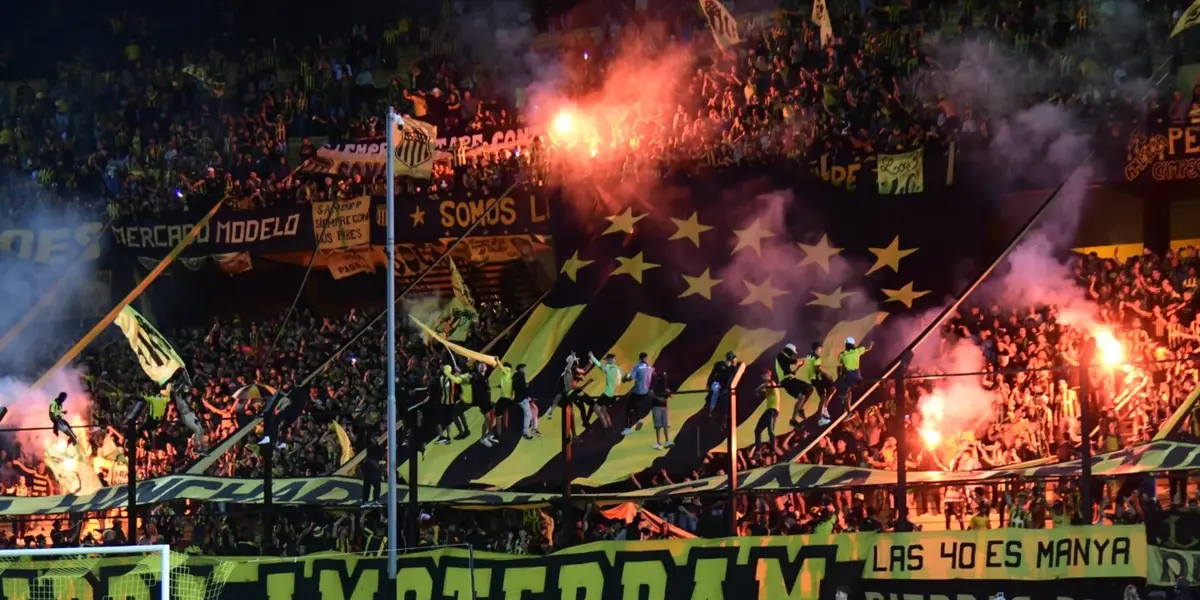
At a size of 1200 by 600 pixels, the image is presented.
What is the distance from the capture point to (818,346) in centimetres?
1844

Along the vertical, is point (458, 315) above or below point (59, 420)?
above

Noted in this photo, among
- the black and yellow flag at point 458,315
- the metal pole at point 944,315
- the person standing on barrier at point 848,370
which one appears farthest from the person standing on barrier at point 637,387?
the black and yellow flag at point 458,315

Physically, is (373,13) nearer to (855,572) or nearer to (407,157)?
(407,157)

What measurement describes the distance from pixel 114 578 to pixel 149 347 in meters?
4.61

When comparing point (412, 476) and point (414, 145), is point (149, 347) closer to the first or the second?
point (414, 145)

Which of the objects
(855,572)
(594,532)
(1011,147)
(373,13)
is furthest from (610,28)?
(855,572)

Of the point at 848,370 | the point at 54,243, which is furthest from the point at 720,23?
the point at 54,243

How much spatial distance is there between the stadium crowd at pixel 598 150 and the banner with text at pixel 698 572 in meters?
0.95

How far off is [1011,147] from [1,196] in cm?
1949

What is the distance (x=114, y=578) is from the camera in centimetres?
1789

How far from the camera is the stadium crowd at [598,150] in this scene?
17516 millimetres

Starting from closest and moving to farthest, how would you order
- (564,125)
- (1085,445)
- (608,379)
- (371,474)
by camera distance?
(1085,445)
(371,474)
(608,379)
(564,125)

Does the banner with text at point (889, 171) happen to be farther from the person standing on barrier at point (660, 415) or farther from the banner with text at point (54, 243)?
the banner with text at point (54, 243)

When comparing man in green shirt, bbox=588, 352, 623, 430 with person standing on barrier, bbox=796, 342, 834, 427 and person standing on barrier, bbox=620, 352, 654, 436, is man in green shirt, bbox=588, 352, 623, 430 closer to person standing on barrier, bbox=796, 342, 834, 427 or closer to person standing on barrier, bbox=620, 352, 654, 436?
person standing on barrier, bbox=620, 352, 654, 436
